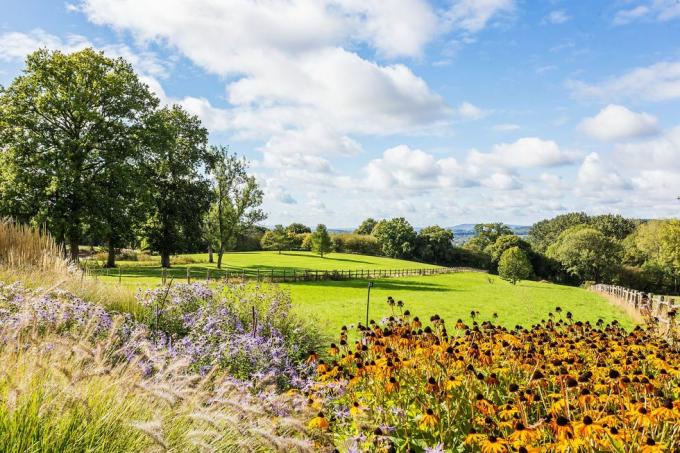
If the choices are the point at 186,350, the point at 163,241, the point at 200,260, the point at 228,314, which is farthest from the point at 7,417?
the point at 200,260

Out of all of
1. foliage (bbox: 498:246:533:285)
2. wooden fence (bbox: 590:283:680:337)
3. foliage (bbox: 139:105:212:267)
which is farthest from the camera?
foliage (bbox: 498:246:533:285)

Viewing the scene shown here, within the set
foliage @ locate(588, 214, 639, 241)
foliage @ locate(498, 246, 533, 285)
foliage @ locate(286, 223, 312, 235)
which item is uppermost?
foliage @ locate(588, 214, 639, 241)

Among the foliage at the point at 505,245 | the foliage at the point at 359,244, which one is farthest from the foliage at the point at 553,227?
the foliage at the point at 359,244

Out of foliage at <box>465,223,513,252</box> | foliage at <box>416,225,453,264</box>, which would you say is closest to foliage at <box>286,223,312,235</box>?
foliage at <box>416,225,453,264</box>

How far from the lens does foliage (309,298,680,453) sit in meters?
3.67

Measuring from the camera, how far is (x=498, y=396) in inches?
214

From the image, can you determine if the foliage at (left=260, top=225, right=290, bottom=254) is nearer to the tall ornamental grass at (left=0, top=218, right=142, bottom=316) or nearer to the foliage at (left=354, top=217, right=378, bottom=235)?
the foliage at (left=354, top=217, right=378, bottom=235)

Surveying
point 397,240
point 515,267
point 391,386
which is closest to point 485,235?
point 397,240

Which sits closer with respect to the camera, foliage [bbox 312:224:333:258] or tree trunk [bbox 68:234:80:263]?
tree trunk [bbox 68:234:80:263]

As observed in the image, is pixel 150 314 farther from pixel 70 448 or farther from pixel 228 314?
pixel 70 448

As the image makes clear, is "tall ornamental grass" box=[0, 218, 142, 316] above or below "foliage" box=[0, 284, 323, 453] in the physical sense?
above

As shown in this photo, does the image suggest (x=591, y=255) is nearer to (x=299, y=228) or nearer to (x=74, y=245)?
(x=299, y=228)

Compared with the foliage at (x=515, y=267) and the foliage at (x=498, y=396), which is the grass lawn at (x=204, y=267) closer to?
the foliage at (x=498, y=396)

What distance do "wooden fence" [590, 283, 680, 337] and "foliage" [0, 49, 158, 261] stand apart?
30.8m
